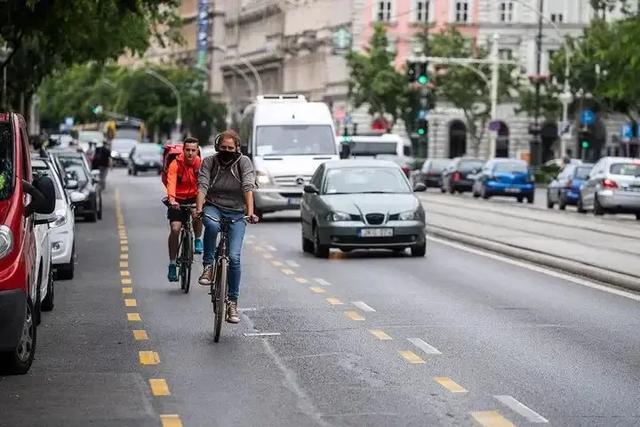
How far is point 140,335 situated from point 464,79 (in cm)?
8266

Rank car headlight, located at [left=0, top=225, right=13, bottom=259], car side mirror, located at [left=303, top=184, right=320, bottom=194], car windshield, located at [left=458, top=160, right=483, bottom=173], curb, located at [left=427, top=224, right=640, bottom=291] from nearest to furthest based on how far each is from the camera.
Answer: car headlight, located at [left=0, top=225, right=13, bottom=259]
curb, located at [left=427, top=224, right=640, bottom=291]
car side mirror, located at [left=303, top=184, right=320, bottom=194]
car windshield, located at [left=458, top=160, right=483, bottom=173]

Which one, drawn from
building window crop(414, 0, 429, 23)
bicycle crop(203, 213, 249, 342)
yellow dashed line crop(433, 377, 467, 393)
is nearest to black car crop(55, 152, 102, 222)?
bicycle crop(203, 213, 249, 342)

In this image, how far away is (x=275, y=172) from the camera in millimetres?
39969

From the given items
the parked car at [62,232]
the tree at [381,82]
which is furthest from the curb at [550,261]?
the tree at [381,82]

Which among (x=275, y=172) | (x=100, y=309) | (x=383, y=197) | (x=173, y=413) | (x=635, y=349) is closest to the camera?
(x=173, y=413)

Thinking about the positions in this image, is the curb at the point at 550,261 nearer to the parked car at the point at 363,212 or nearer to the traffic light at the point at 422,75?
the parked car at the point at 363,212

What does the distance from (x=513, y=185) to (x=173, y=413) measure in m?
49.3

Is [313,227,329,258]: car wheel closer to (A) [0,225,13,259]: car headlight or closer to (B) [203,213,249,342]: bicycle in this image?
(B) [203,213,249,342]: bicycle

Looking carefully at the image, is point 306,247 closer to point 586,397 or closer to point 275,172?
point 275,172

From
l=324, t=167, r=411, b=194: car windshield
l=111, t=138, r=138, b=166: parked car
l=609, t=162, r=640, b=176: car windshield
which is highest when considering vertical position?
l=324, t=167, r=411, b=194: car windshield

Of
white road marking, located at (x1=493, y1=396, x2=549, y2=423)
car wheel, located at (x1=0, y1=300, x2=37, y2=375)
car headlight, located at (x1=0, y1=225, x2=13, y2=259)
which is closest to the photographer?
white road marking, located at (x1=493, y1=396, x2=549, y2=423)

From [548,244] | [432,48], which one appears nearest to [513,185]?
[548,244]

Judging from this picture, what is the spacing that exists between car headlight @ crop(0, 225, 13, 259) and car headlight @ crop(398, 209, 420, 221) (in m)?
14.8

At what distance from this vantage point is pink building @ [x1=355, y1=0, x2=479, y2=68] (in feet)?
357
